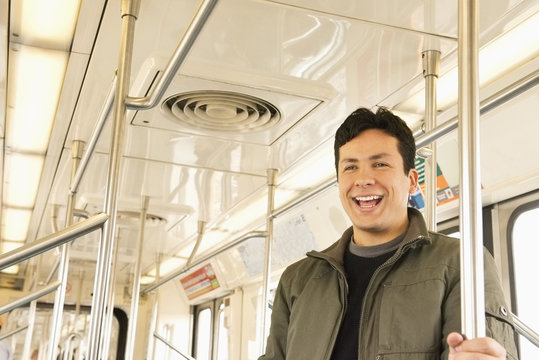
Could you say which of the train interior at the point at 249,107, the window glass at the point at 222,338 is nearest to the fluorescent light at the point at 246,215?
the train interior at the point at 249,107

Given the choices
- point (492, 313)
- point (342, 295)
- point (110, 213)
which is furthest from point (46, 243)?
point (492, 313)

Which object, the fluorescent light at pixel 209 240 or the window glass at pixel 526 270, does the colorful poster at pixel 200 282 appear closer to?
the fluorescent light at pixel 209 240

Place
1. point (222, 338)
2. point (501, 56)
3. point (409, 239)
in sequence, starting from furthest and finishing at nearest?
point (222, 338), point (501, 56), point (409, 239)

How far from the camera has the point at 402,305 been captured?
1474 millimetres

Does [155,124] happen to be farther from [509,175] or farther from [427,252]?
[427,252]

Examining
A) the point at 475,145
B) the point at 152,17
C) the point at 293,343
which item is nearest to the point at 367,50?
the point at 152,17

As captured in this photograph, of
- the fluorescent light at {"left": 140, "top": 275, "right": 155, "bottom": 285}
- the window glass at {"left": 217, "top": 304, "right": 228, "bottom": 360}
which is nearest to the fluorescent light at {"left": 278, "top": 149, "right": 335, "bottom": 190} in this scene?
the window glass at {"left": 217, "top": 304, "right": 228, "bottom": 360}

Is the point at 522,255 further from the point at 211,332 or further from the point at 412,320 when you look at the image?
the point at 211,332

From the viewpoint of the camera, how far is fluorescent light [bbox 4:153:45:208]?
4479 millimetres

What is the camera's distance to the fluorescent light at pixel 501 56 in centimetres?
271

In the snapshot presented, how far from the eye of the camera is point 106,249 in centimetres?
175

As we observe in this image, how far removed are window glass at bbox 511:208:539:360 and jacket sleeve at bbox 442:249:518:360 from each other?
7.53 ft

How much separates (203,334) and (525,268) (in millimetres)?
7565

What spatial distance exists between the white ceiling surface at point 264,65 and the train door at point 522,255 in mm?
964
